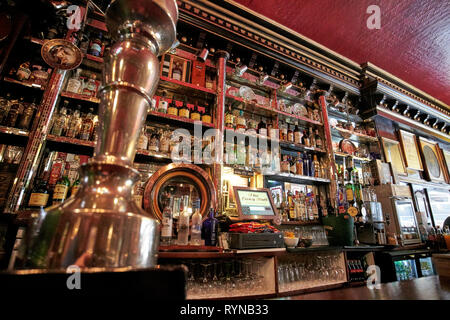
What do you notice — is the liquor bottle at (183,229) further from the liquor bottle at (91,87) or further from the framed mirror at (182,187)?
the liquor bottle at (91,87)

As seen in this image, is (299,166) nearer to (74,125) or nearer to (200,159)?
(200,159)

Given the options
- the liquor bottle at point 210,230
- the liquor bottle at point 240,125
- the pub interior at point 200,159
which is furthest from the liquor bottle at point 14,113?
the liquor bottle at point 240,125

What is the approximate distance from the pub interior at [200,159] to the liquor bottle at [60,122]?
12mm

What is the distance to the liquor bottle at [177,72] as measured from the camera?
276 centimetres

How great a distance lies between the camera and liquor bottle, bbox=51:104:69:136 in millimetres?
1986

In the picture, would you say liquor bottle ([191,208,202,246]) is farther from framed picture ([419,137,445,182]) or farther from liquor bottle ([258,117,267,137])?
framed picture ([419,137,445,182])

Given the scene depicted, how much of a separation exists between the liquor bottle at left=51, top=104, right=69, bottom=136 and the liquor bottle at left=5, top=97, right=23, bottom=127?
0.87 feet

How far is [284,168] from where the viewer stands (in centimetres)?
297

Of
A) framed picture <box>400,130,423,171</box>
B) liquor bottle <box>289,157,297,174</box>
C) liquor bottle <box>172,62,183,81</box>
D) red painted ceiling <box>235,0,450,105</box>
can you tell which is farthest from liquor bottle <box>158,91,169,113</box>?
framed picture <box>400,130,423,171</box>

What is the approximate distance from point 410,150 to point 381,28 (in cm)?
271

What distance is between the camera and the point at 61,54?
1.90 m

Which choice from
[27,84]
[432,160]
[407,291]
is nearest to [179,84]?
[27,84]
